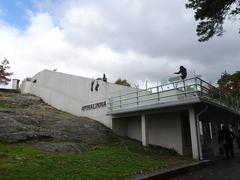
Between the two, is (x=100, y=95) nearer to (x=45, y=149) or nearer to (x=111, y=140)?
(x=111, y=140)

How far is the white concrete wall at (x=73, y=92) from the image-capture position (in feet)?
59.7

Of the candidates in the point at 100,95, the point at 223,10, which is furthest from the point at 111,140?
the point at 223,10

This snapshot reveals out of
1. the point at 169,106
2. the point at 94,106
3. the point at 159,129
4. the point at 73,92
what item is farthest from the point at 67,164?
the point at 73,92

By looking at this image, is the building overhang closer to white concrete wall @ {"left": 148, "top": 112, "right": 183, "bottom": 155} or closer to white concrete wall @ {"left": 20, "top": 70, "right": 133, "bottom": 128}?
white concrete wall @ {"left": 148, "top": 112, "right": 183, "bottom": 155}

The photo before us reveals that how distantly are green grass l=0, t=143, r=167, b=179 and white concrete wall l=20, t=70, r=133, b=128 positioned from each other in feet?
21.9

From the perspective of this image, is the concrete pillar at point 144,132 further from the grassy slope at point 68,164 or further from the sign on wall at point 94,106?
the grassy slope at point 68,164

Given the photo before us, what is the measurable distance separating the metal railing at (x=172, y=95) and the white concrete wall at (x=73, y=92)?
881mm

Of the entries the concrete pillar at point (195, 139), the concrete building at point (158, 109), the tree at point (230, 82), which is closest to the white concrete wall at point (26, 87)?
the concrete building at point (158, 109)

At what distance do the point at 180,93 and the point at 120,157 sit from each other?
4.95 meters

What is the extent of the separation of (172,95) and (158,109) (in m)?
1.36

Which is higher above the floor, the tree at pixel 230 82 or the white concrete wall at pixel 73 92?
the tree at pixel 230 82

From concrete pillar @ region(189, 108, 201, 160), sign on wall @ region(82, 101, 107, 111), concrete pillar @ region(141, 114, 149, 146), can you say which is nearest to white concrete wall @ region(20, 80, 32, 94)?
sign on wall @ region(82, 101, 107, 111)

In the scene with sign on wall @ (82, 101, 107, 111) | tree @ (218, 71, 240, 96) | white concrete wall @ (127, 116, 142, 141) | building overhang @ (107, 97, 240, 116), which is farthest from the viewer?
tree @ (218, 71, 240, 96)

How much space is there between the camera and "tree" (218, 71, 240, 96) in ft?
120
